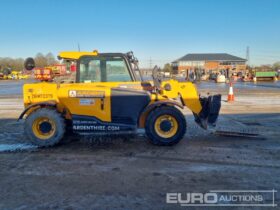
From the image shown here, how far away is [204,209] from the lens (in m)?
3.62

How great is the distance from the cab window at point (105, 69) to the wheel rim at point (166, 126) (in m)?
1.21

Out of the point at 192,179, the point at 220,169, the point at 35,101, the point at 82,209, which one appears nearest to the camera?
the point at 82,209

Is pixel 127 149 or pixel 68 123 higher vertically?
pixel 68 123

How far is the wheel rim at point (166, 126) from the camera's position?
20.8ft

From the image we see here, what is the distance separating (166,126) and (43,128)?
285cm

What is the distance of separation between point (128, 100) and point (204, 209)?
327cm

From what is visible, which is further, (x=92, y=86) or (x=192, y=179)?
(x=92, y=86)

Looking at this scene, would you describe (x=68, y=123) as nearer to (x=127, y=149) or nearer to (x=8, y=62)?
(x=127, y=149)

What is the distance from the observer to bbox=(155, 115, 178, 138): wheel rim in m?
6.34

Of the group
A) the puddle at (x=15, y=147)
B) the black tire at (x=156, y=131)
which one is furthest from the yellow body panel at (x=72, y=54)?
the puddle at (x=15, y=147)

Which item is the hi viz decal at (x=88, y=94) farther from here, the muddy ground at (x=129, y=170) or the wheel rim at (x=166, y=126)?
the wheel rim at (x=166, y=126)

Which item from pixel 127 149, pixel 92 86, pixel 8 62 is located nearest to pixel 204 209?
pixel 127 149

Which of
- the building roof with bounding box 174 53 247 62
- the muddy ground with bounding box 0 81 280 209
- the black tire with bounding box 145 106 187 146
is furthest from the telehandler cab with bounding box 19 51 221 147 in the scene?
the building roof with bounding box 174 53 247 62

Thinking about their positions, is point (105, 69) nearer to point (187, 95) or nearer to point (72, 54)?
point (72, 54)
